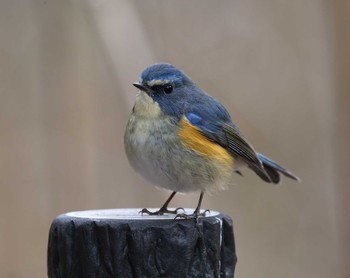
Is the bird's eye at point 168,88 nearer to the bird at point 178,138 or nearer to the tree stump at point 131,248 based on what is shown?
the bird at point 178,138

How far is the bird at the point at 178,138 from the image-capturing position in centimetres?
268

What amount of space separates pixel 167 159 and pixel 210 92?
190cm

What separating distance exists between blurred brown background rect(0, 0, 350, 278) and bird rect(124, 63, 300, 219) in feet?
2.50

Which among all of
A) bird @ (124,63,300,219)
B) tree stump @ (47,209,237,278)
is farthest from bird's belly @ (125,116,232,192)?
tree stump @ (47,209,237,278)

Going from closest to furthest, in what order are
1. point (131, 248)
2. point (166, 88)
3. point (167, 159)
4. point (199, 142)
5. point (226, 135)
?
1. point (131, 248)
2. point (167, 159)
3. point (199, 142)
4. point (166, 88)
5. point (226, 135)

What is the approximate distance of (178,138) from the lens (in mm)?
2719

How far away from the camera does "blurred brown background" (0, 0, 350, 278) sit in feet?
13.4

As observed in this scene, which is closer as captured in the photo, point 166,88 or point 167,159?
point 167,159

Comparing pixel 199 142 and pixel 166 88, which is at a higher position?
pixel 166 88

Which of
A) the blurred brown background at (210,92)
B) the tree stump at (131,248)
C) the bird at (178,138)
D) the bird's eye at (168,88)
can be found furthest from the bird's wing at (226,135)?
the tree stump at (131,248)

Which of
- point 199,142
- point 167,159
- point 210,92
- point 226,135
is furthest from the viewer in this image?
point 210,92

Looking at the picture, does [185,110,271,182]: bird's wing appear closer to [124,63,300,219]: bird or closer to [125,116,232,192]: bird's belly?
[124,63,300,219]: bird

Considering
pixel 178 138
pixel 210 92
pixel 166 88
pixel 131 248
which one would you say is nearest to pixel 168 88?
pixel 166 88

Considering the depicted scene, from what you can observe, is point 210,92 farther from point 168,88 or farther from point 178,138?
point 178,138
